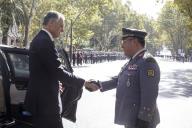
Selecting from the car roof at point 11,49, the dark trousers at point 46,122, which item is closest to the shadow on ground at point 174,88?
the car roof at point 11,49

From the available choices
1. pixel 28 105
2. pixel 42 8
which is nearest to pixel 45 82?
pixel 28 105

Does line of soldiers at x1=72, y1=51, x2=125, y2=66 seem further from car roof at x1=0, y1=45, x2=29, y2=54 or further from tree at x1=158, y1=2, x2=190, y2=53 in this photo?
car roof at x1=0, y1=45, x2=29, y2=54

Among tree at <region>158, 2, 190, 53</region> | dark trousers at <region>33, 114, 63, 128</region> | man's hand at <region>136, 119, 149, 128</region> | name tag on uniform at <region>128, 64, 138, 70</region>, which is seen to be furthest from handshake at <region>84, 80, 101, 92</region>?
tree at <region>158, 2, 190, 53</region>

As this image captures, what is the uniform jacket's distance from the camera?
17.2ft

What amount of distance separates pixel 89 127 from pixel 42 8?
4559 centimetres

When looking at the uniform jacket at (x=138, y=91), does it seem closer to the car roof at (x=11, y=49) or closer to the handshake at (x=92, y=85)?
the handshake at (x=92, y=85)

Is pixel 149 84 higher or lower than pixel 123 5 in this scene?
lower

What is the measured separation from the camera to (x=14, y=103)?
636 centimetres

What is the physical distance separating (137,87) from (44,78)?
A: 0.91m

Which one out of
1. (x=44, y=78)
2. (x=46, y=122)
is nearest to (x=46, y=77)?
(x=44, y=78)

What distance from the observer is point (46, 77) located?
216 inches

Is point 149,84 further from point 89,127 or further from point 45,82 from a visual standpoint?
point 89,127

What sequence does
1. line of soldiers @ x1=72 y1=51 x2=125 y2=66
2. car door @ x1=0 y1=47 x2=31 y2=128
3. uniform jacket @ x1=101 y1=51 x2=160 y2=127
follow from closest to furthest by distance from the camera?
uniform jacket @ x1=101 y1=51 x2=160 y2=127 < car door @ x1=0 y1=47 x2=31 y2=128 < line of soldiers @ x1=72 y1=51 x2=125 y2=66

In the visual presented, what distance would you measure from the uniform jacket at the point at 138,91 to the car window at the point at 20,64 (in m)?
1.60
